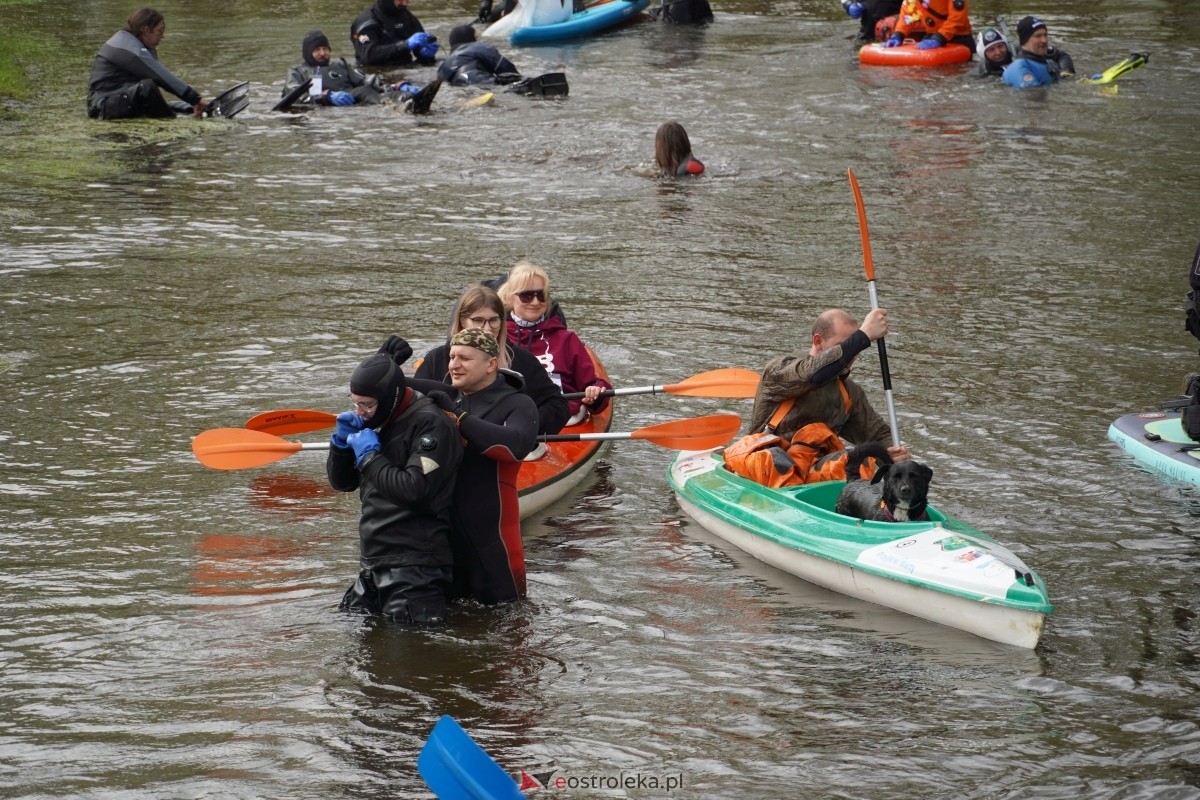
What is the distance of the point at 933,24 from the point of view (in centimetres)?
2030

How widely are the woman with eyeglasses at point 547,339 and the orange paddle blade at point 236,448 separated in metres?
1.28

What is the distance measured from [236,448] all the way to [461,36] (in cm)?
1470

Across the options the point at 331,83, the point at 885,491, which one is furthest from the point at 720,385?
the point at 331,83

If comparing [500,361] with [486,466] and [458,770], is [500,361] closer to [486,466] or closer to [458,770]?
[486,466]

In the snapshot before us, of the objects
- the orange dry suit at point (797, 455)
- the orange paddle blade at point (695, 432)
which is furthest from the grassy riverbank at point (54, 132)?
the orange dry suit at point (797, 455)

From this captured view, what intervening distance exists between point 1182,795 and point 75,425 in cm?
620

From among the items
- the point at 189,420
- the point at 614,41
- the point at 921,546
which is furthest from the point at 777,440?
the point at 614,41

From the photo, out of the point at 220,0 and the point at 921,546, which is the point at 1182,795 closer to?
the point at 921,546

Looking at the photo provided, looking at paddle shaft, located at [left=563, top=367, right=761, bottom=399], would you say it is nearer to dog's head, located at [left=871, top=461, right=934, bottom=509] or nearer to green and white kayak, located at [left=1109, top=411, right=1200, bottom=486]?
dog's head, located at [left=871, top=461, right=934, bottom=509]

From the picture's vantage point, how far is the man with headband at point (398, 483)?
5449mm

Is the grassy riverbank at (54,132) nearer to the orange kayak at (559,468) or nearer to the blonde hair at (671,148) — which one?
the blonde hair at (671,148)

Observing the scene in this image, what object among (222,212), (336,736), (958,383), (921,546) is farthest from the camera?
(222,212)

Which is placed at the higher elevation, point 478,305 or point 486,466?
point 478,305

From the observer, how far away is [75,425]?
847 centimetres
